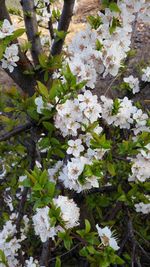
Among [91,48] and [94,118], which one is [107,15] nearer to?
[91,48]

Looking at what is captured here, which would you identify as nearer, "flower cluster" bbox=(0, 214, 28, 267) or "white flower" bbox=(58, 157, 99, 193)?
"white flower" bbox=(58, 157, 99, 193)

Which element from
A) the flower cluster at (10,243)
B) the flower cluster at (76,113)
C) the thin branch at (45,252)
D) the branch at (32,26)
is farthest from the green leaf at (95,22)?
the flower cluster at (10,243)

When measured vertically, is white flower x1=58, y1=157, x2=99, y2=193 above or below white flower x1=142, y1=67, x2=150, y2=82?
below

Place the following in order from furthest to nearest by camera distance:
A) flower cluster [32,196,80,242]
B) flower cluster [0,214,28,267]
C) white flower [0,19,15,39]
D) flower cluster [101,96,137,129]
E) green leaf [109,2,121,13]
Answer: flower cluster [0,214,28,267], flower cluster [101,96,137,129], white flower [0,19,15,39], green leaf [109,2,121,13], flower cluster [32,196,80,242]

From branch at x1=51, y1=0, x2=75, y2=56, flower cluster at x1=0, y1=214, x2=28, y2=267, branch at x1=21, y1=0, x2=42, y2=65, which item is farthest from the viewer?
→ branch at x1=21, y1=0, x2=42, y2=65

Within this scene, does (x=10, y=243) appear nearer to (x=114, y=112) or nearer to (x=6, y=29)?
(x=114, y=112)

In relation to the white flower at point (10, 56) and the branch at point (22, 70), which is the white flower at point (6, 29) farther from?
the branch at point (22, 70)

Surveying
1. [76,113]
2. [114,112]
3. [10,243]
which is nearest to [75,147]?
[76,113]

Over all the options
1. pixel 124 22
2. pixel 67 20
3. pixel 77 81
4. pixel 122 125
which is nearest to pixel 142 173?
pixel 122 125

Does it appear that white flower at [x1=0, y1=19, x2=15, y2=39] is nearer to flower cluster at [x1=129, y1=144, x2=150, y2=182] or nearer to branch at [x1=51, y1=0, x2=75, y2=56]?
branch at [x1=51, y1=0, x2=75, y2=56]

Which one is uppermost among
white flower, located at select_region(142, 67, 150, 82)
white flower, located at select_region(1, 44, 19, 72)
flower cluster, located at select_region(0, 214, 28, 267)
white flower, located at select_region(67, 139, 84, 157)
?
white flower, located at select_region(1, 44, 19, 72)

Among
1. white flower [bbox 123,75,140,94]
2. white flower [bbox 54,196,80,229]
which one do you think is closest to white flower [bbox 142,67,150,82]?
white flower [bbox 123,75,140,94]
